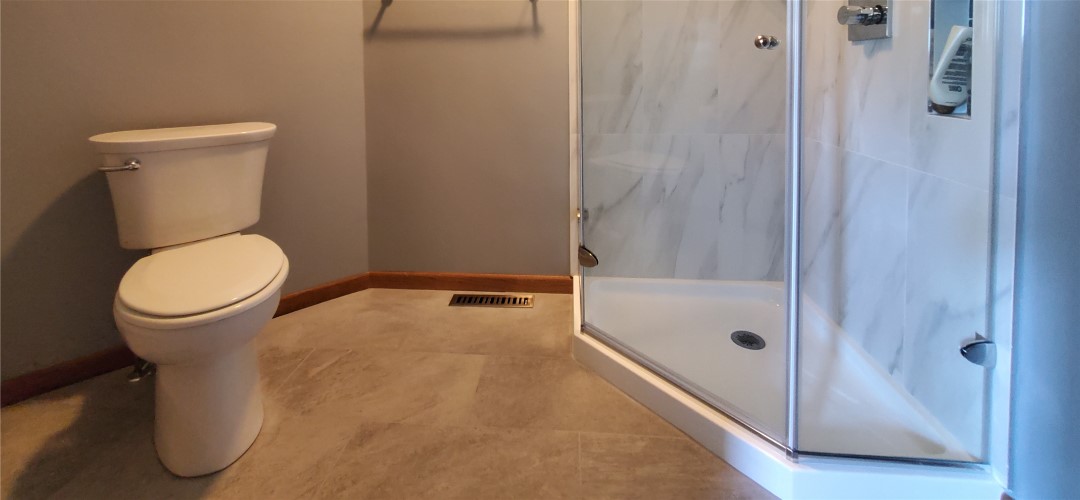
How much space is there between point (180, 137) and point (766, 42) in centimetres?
174

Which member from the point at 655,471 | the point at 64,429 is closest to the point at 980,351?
the point at 655,471

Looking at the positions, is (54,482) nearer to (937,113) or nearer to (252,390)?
(252,390)

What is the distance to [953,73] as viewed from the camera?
1.51 meters

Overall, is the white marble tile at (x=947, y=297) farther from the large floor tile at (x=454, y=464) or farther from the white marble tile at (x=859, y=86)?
the large floor tile at (x=454, y=464)

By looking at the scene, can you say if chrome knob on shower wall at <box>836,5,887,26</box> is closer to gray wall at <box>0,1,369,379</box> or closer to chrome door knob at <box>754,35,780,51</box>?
chrome door knob at <box>754,35,780,51</box>

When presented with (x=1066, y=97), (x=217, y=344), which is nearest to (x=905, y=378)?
(x=1066, y=97)

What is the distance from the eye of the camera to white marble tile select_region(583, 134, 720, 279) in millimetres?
2566

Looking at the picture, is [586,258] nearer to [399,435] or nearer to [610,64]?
[610,64]

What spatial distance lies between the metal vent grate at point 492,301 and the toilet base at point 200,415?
1.17 m

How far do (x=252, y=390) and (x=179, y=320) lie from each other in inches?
15.1

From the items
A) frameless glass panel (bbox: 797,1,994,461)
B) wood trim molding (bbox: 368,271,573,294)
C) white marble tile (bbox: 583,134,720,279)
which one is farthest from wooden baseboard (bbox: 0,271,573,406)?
frameless glass panel (bbox: 797,1,994,461)

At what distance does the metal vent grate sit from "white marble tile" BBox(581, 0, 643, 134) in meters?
0.71

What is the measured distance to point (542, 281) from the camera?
2.93 m

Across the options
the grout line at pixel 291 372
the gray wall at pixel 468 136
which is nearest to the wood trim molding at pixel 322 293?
the gray wall at pixel 468 136
